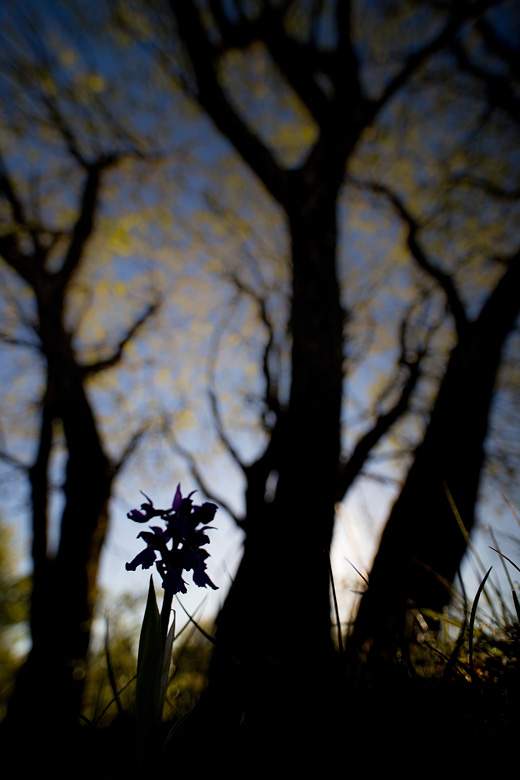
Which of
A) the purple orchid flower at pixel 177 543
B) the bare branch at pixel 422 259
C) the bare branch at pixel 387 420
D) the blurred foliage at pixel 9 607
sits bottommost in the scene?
the blurred foliage at pixel 9 607

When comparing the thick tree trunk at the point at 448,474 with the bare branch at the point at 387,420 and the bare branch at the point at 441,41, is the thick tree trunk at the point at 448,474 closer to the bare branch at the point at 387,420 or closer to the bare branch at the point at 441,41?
the bare branch at the point at 387,420

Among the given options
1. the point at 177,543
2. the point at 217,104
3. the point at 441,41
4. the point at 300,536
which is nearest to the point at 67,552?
the point at 300,536

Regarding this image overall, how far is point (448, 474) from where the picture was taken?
2682 millimetres

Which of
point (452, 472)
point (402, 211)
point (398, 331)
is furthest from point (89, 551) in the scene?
point (402, 211)

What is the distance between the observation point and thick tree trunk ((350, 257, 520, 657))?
7.23ft

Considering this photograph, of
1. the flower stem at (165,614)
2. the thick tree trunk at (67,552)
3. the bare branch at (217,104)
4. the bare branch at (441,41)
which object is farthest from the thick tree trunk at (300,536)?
the bare branch at (441,41)

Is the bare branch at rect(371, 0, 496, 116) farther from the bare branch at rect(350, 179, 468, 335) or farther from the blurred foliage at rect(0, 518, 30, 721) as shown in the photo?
the blurred foliage at rect(0, 518, 30, 721)

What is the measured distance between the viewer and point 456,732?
82 cm

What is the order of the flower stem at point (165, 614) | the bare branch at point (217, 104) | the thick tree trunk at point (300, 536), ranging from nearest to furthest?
the flower stem at point (165, 614)
the thick tree trunk at point (300, 536)
the bare branch at point (217, 104)

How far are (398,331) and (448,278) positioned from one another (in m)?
1.07

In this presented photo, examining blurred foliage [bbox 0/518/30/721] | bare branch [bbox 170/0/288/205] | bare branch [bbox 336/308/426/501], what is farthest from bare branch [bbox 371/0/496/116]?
blurred foliage [bbox 0/518/30/721]

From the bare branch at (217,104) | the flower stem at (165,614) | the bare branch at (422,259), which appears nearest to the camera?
the flower stem at (165,614)

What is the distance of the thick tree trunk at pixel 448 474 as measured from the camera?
2.20 m

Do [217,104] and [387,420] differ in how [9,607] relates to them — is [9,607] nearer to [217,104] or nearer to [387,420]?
[387,420]
